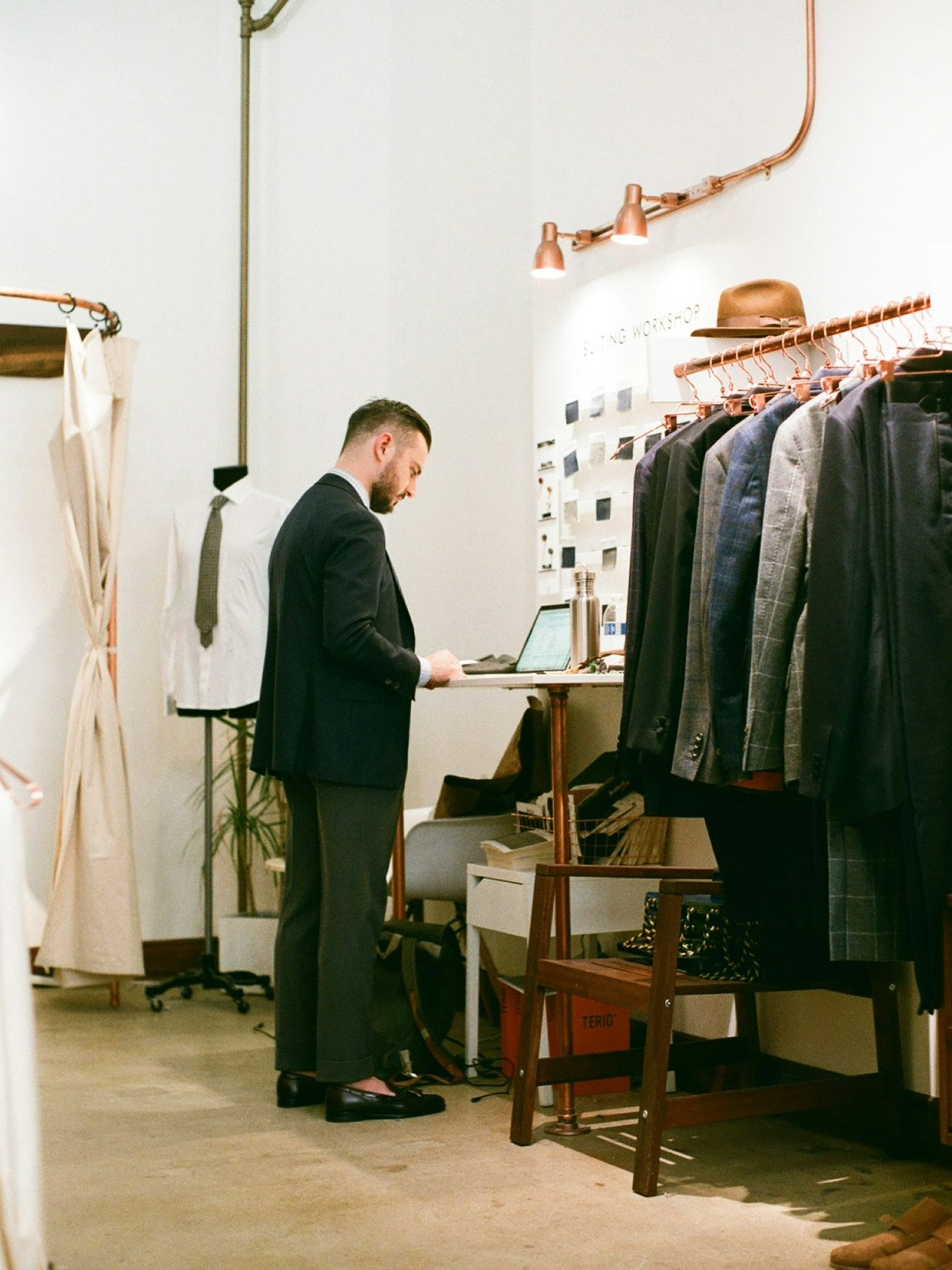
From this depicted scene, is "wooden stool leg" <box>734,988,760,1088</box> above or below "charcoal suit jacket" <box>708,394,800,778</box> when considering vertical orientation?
below

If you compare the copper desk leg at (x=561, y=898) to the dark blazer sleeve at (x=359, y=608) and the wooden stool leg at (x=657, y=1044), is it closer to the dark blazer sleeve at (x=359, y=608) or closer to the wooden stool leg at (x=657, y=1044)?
the dark blazer sleeve at (x=359, y=608)

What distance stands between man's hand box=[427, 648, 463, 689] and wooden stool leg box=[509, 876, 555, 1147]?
0.53 m

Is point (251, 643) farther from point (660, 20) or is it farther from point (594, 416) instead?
point (660, 20)

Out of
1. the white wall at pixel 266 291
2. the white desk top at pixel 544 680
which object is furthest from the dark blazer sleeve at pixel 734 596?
the white wall at pixel 266 291

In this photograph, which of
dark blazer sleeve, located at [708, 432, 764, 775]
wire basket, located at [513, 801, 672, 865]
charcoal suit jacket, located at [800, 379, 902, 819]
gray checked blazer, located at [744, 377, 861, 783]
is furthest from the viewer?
wire basket, located at [513, 801, 672, 865]

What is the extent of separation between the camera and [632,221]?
374 cm

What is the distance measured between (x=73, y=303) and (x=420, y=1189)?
3.11 meters

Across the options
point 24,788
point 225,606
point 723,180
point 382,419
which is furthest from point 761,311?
point 225,606

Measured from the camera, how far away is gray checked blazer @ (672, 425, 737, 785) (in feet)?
9.07

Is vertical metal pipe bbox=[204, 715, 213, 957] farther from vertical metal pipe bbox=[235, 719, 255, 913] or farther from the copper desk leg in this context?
the copper desk leg

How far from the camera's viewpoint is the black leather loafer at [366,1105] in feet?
10.8

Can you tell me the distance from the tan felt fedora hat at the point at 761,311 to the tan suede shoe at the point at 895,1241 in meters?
1.88

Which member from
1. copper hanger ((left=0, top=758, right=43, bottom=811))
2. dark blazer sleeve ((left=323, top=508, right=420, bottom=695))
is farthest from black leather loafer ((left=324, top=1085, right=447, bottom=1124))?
copper hanger ((left=0, top=758, right=43, bottom=811))

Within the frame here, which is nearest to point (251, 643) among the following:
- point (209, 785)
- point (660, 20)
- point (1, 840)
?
point (209, 785)
